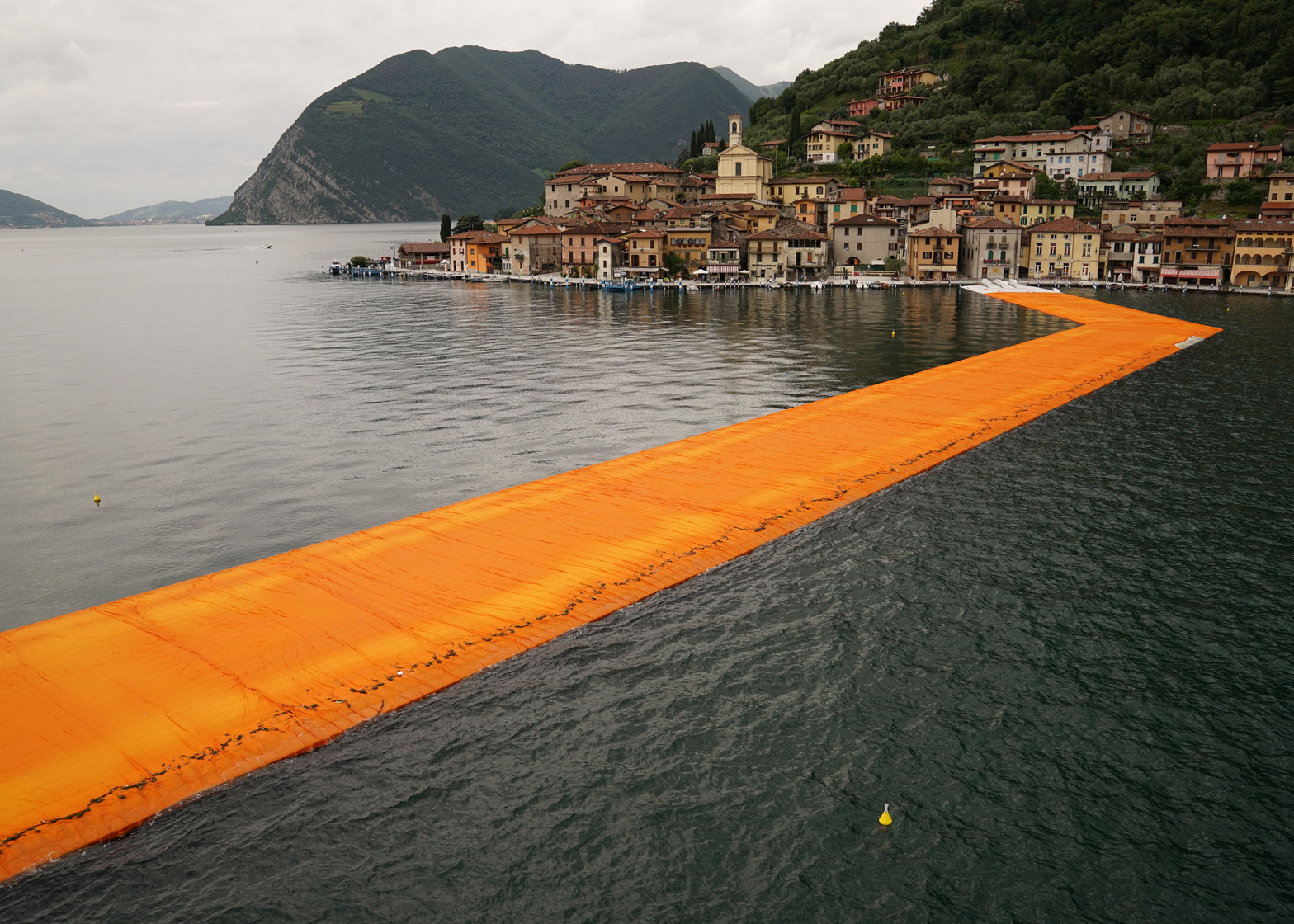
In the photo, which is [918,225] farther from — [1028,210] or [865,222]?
[1028,210]

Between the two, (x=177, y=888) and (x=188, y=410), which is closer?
(x=177, y=888)

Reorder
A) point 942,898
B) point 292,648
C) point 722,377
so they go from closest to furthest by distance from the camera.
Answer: point 942,898, point 292,648, point 722,377

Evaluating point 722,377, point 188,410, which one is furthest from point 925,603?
point 188,410

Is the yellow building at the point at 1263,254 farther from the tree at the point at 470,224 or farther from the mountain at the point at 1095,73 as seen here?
the tree at the point at 470,224

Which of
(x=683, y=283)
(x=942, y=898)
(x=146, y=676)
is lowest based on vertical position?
(x=942, y=898)

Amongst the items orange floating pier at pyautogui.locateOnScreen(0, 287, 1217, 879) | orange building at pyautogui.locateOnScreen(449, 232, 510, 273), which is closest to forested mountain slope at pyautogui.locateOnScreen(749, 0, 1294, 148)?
orange building at pyautogui.locateOnScreen(449, 232, 510, 273)

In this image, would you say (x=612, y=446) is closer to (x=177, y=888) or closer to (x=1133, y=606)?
(x=1133, y=606)
